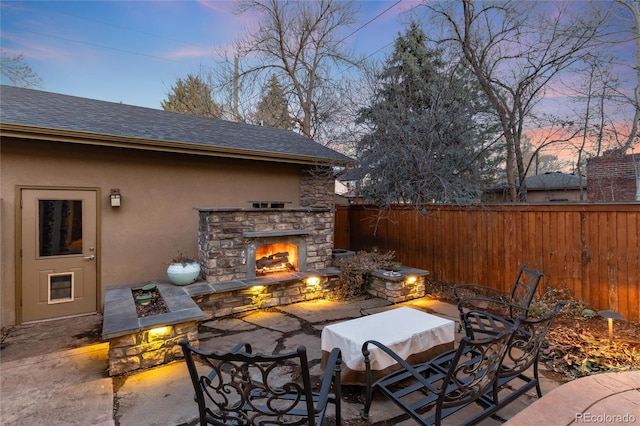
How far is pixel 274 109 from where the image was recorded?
44.8 ft

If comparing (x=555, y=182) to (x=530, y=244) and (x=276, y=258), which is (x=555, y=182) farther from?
(x=276, y=258)

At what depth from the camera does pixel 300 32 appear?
12078mm

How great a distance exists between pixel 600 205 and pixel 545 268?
1202 mm

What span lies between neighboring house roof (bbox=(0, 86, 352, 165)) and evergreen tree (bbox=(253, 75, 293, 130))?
6096 mm

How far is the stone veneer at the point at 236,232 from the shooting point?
192 inches

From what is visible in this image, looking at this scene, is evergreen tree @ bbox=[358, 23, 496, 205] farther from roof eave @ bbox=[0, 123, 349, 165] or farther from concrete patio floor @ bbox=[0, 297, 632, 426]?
concrete patio floor @ bbox=[0, 297, 632, 426]

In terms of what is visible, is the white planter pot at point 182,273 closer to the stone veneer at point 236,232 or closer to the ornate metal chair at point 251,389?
the stone veneer at point 236,232

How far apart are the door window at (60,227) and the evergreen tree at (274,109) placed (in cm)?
963

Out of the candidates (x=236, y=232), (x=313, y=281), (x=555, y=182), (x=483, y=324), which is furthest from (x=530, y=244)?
(x=555, y=182)

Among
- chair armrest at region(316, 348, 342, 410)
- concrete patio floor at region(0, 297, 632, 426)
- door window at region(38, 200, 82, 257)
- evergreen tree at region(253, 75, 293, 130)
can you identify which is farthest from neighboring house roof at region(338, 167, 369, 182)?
evergreen tree at region(253, 75, 293, 130)

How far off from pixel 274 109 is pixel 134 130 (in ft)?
30.1

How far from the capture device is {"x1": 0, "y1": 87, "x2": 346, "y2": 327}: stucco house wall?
4430 millimetres

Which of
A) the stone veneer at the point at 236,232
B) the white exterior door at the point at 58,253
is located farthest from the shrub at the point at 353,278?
Answer: the white exterior door at the point at 58,253

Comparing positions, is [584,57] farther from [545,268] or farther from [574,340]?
[574,340]
